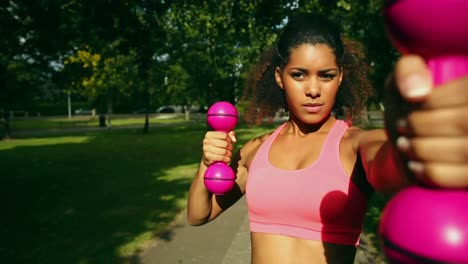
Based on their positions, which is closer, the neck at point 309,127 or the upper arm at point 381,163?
the upper arm at point 381,163

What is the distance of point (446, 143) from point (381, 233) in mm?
320

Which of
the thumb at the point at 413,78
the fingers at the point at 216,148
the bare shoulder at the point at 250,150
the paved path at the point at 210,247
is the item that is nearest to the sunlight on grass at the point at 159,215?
the paved path at the point at 210,247

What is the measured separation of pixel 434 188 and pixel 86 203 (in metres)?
8.56

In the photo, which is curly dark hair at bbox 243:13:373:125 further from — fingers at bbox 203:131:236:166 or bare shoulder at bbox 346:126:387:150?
fingers at bbox 203:131:236:166

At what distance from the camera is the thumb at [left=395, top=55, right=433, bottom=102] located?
92 cm

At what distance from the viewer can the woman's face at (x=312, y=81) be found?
6.59 ft

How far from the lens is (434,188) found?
3.25 feet

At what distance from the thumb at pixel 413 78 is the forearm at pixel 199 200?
4.72 ft

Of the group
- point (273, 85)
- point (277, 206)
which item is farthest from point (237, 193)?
point (273, 85)

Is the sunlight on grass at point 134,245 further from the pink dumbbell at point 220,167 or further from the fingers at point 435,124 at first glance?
the fingers at point 435,124

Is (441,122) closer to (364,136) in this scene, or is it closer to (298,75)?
(364,136)

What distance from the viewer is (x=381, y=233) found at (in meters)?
1.12

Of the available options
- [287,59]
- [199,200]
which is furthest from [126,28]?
[287,59]

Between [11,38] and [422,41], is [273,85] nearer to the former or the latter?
[422,41]
